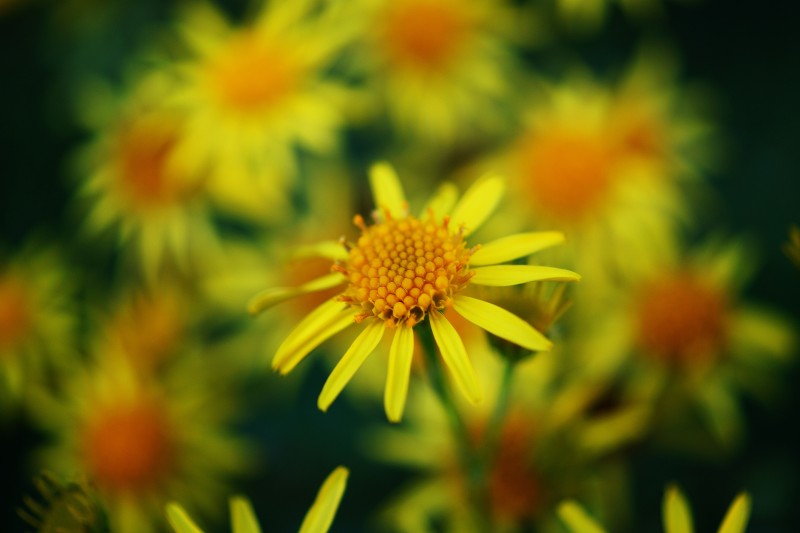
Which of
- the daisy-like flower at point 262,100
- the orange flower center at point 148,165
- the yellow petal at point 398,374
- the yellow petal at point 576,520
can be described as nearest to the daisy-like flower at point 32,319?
the orange flower center at point 148,165

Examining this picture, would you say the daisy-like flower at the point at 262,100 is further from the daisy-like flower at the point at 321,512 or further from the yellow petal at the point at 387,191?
the daisy-like flower at the point at 321,512

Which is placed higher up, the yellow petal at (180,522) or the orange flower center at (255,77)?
the orange flower center at (255,77)

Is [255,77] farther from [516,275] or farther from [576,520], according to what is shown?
[576,520]

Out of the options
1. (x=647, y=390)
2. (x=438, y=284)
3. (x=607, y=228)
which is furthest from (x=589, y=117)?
(x=438, y=284)

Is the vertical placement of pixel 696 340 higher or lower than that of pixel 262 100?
lower

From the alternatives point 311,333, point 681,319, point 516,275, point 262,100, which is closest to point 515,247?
point 516,275
